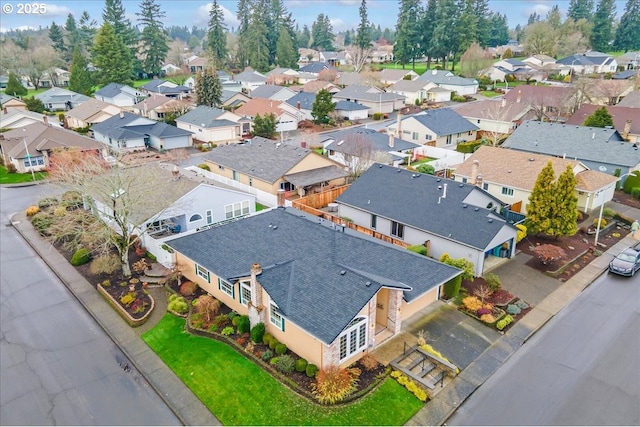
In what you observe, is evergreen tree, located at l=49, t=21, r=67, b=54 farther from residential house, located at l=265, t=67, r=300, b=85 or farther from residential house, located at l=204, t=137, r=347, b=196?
residential house, located at l=204, t=137, r=347, b=196

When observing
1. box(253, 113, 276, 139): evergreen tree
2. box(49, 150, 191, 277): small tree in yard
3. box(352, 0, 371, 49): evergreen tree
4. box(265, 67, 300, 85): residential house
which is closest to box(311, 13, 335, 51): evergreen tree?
box(352, 0, 371, 49): evergreen tree

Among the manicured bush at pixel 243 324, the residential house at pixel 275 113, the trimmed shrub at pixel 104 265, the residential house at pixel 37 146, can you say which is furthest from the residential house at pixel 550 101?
the residential house at pixel 37 146

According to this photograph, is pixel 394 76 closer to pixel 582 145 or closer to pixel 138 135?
pixel 138 135

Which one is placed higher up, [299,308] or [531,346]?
[299,308]

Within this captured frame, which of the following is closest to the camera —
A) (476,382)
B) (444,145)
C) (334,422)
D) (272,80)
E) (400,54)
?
(334,422)

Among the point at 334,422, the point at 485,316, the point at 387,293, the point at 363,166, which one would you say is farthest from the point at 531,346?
the point at 363,166

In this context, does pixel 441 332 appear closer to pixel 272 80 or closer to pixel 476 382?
pixel 476 382
